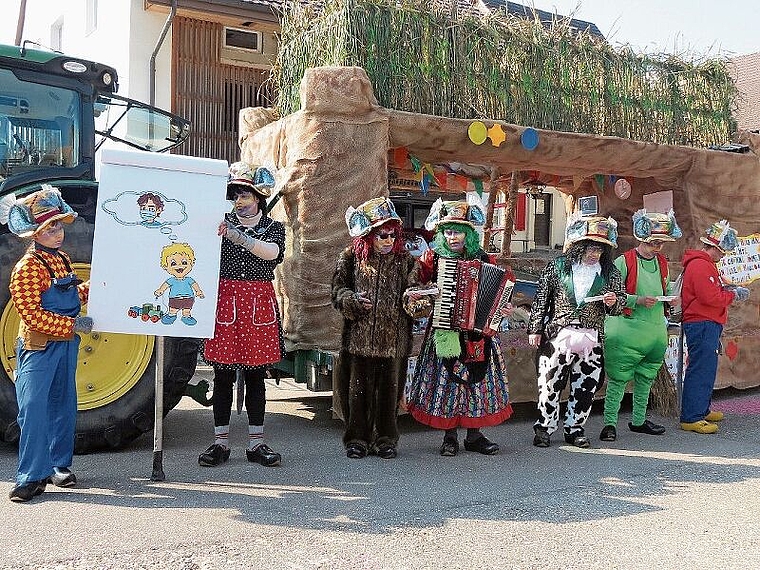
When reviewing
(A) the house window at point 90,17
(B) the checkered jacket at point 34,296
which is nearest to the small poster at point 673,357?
(B) the checkered jacket at point 34,296

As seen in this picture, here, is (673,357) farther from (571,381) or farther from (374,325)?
(374,325)

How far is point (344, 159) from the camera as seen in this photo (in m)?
5.98

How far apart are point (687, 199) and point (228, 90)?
289 inches

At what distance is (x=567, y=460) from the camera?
539 cm

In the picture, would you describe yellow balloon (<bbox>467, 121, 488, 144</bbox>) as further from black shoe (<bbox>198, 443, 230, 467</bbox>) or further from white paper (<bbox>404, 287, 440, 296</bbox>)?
black shoe (<bbox>198, 443, 230, 467</bbox>)

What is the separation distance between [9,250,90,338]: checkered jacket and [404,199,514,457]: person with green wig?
2217 millimetres

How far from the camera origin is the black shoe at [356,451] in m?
5.24

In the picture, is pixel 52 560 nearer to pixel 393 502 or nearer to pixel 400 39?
pixel 393 502

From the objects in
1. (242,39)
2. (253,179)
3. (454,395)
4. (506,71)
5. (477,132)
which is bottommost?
(454,395)

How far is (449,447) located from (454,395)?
35 cm

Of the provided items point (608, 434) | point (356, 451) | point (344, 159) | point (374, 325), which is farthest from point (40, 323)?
point (608, 434)

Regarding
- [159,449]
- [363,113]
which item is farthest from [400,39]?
[159,449]

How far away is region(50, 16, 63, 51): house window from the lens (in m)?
16.2

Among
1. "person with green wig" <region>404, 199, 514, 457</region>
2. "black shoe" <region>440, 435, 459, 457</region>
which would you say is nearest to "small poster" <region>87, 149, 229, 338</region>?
"person with green wig" <region>404, 199, 514, 457</region>
